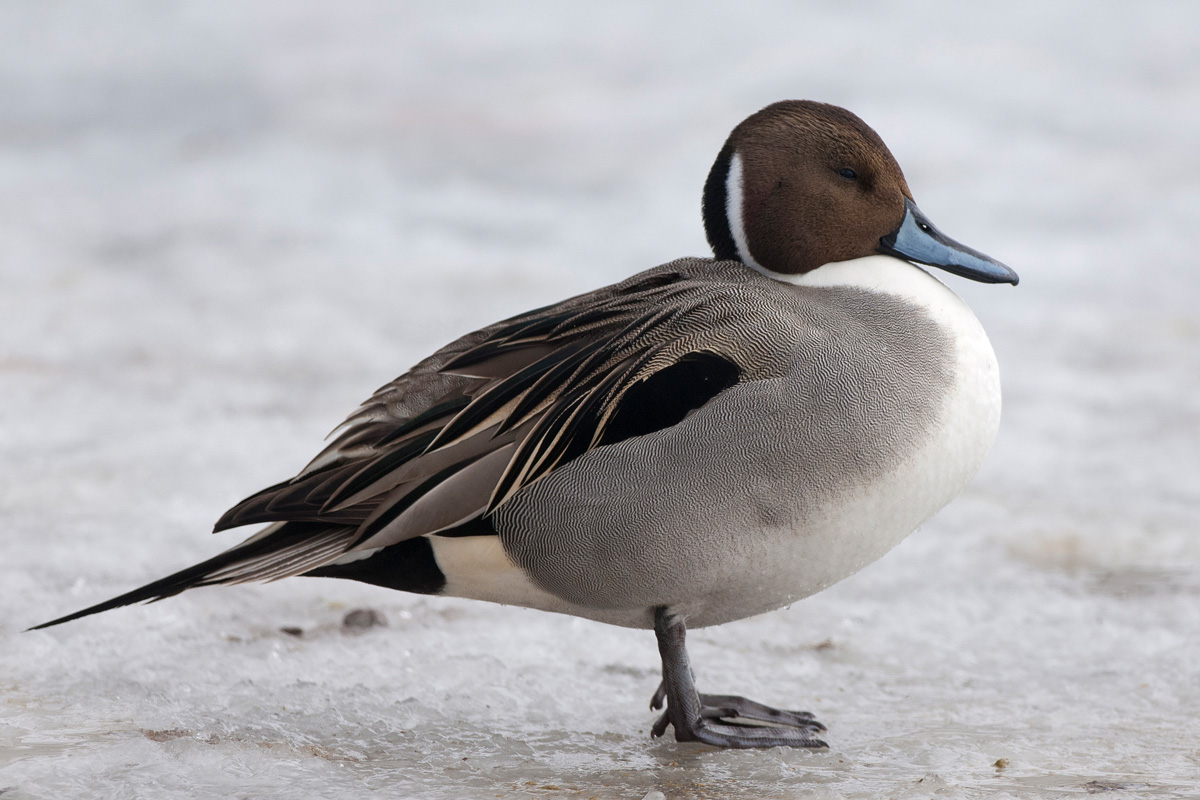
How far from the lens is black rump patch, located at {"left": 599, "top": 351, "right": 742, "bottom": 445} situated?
7.88 feet

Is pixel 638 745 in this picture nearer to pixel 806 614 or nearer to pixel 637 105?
pixel 806 614

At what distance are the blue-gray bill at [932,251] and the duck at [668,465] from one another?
0.11m

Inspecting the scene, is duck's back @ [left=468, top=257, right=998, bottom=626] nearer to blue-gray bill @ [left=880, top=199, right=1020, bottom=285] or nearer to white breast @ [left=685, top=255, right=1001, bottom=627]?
white breast @ [left=685, top=255, right=1001, bottom=627]

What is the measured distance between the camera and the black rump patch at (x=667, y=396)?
2.40m

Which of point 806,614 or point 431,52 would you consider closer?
point 806,614

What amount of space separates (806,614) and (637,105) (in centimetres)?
586

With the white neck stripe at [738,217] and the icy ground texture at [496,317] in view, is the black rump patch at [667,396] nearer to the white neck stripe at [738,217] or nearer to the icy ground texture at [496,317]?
the white neck stripe at [738,217]

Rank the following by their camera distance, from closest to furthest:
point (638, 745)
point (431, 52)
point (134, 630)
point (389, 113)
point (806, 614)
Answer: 1. point (638, 745)
2. point (134, 630)
3. point (806, 614)
4. point (389, 113)
5. point (431, 52)

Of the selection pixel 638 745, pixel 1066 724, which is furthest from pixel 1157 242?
pixel 638 745

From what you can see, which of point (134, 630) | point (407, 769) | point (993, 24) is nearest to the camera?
point (407, 769)

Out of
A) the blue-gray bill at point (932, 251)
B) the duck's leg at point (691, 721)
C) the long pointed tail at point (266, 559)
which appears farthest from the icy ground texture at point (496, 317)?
the blue-gray bill at point (932, 251)

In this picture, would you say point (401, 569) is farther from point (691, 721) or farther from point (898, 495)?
point (898, 495)

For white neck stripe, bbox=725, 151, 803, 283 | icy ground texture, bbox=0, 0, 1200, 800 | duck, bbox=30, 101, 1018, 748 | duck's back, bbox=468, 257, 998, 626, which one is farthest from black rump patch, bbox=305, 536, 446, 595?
white neck stripe, bbox=725, 151, 803, 283

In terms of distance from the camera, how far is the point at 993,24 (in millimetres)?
10125
